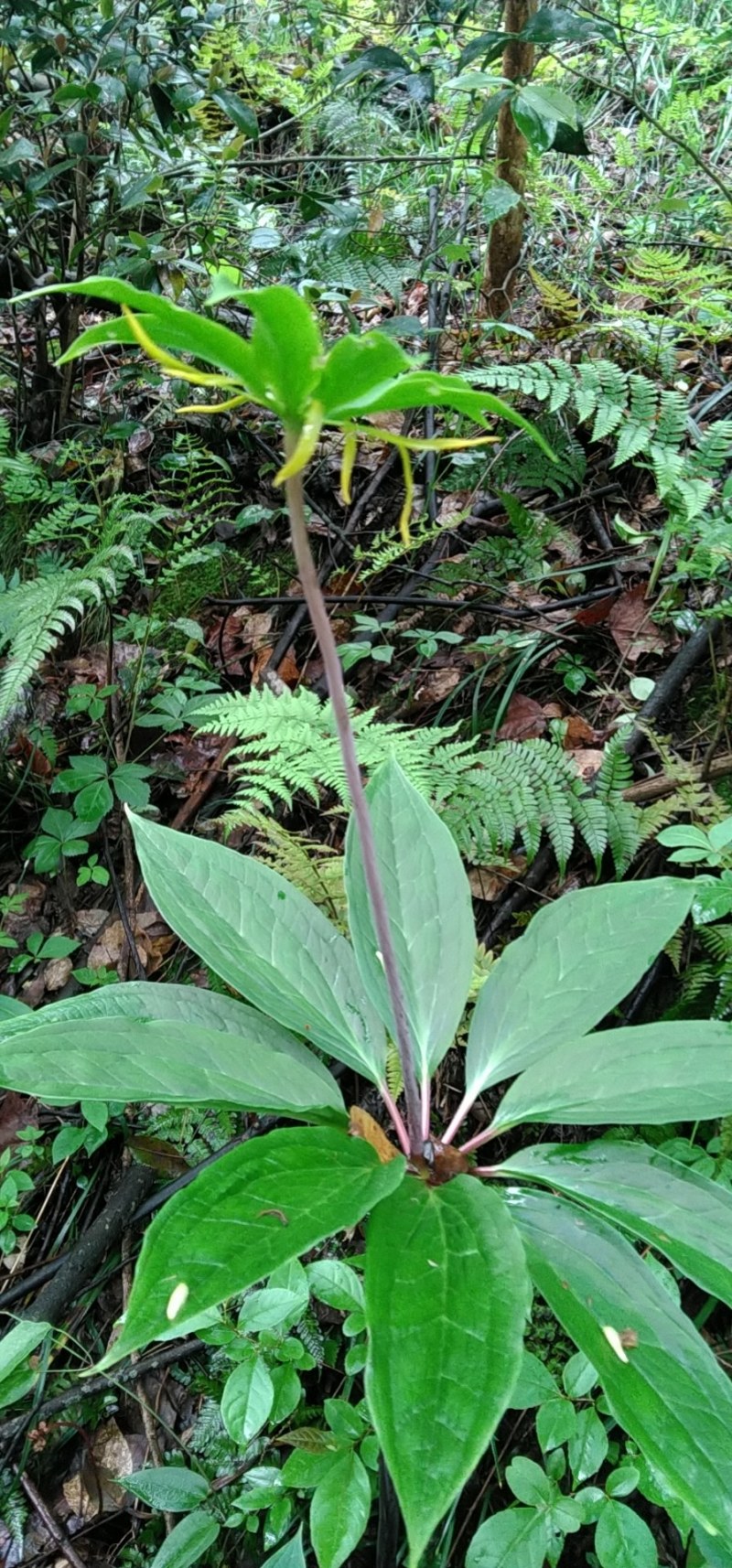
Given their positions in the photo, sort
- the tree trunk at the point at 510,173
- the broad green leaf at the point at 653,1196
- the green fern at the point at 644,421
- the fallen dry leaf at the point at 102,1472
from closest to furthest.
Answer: the broad green leaf at the point at 653,1196
the fallen dry leaf at the point at 102,1472
the green fern at the point at 644,421
the tree trunk at the point at 510,173

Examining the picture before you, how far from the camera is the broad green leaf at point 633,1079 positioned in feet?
2.85

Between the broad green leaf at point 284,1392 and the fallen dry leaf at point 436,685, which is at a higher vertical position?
the fallen dry leaf at point 436,685

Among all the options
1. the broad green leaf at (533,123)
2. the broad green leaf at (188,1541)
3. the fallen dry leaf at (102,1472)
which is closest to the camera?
the broad green leaf at (188,1541)

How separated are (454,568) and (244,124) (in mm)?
1399

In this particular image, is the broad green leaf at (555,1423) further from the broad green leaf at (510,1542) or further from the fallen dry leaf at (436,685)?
the fallen dry leaf at (436,685)

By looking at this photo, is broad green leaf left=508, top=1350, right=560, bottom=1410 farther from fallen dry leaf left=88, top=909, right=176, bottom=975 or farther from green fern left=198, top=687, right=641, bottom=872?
fallen dry leaf left=88, top=909, right=176, bottom=975

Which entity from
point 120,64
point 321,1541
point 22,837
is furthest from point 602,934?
point 120,64

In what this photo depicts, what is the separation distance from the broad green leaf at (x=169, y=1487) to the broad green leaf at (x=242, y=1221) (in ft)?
2.49

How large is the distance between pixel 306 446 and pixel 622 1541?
1.25 metres

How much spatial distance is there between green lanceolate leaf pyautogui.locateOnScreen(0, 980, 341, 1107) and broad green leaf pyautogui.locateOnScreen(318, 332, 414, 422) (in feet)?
2.08

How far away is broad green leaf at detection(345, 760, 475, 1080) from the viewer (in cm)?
106

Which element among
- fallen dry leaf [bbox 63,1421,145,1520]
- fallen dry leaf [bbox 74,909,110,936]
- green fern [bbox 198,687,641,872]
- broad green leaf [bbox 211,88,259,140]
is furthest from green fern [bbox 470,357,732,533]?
fallen dry leaf [bbox 63,1421,145,1520]

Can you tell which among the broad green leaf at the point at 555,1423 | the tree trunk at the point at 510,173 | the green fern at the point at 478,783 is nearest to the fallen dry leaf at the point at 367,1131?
the broad green leaf at the point at 555,1423

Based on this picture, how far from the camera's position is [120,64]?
247cm
